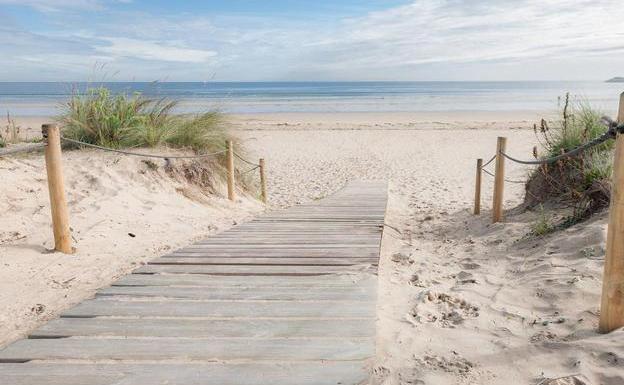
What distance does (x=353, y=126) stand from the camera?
898 inches

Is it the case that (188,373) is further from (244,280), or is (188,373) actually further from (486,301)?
(486,301)

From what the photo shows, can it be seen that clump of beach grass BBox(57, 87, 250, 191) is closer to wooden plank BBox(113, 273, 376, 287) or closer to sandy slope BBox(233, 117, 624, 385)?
sandy slope BBox(233, 117, 624, 385)

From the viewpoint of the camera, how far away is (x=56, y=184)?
14.0 feet

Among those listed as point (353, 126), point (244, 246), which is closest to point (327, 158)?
point (353, 126)

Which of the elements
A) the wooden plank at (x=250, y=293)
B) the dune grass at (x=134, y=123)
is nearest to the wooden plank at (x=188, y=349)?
the wooden plank at (x=250, y=293)

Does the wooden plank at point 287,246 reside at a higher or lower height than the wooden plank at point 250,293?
lower

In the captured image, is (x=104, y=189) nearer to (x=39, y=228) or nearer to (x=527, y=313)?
(x=39, y=228)

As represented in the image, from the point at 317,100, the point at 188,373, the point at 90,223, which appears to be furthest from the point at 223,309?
the point at 317,100

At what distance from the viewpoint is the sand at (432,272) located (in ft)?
8.20

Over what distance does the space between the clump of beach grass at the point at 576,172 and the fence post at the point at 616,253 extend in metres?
2.41

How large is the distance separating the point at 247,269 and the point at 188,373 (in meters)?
1.56

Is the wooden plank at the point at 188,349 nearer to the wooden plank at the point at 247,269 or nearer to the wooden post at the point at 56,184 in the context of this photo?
the wooden plank at the point at 247,269

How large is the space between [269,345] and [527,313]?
165 cm

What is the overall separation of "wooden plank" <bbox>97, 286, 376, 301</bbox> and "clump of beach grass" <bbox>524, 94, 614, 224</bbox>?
274 cm
